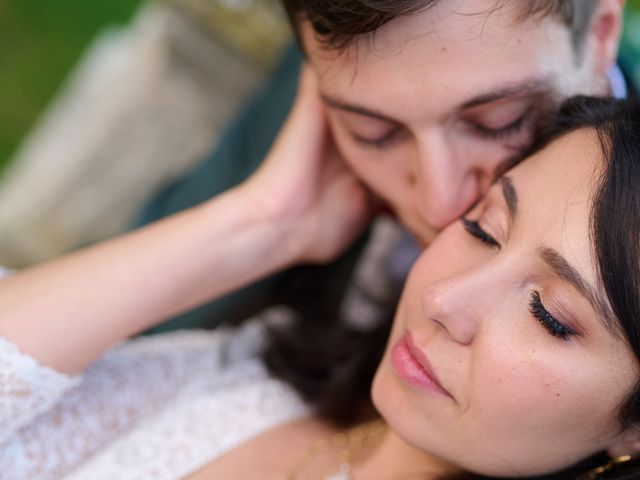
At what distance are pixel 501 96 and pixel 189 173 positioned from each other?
1.35m

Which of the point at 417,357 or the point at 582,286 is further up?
the point at 582,286

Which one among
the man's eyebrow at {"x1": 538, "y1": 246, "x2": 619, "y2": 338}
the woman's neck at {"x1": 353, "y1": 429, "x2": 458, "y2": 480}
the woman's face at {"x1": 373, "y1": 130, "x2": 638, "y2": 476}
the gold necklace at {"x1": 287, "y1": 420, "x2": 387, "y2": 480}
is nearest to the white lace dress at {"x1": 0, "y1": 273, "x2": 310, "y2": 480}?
the gold necklace at {"x1": 287, "y1": 420, "x2": 387, "y2": 480}

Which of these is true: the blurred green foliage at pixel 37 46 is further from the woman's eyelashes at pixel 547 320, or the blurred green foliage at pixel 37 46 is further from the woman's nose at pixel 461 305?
the woman's eyelashes at pixel 547 320

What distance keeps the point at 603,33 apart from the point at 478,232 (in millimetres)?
539

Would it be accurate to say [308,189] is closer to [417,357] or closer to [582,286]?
[417,357]

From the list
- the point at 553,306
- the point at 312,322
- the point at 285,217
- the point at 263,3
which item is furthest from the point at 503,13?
the point at 263,3

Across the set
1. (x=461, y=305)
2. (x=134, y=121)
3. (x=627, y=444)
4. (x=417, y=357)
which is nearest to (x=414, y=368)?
(x=417, y=357)

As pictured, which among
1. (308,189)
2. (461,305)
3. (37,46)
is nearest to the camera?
(461,305)

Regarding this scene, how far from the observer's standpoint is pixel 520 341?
48.8 inches

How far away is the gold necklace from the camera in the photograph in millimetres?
1682

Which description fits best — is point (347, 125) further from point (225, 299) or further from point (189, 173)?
point (189, 173)

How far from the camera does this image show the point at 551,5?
1.38 meters

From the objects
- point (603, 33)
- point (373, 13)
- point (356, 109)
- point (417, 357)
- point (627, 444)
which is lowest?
point (627, 444)

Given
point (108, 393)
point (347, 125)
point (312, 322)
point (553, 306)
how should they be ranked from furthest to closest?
point (312, 322)
point (108, 393)
point (347, 125)
point (553, 306)
